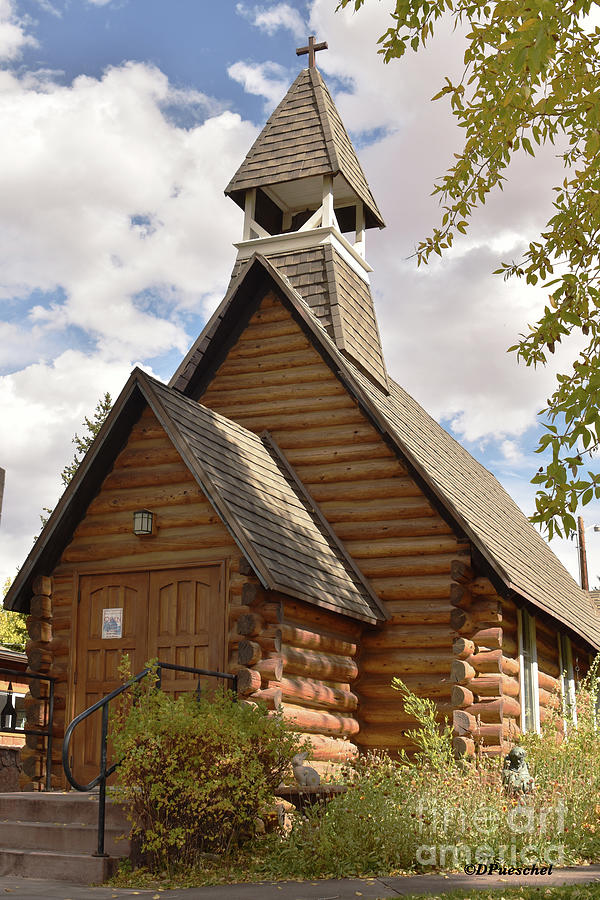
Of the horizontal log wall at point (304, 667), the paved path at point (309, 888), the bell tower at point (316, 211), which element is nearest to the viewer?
the paved path at point (309, 888)

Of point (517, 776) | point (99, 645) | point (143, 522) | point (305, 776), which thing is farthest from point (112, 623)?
point (517, 776)

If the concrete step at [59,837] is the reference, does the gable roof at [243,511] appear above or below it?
above

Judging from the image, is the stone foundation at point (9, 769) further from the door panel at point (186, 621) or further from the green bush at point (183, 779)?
the green bush at point (183, 779)

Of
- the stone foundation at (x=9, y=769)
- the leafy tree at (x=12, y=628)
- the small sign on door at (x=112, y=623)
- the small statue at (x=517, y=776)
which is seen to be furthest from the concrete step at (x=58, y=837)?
the leafy tree at (x=12, y=628)

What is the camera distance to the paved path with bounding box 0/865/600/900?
755cm

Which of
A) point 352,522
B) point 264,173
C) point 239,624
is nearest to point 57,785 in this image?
point 239,624

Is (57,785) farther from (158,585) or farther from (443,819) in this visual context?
(443,819)

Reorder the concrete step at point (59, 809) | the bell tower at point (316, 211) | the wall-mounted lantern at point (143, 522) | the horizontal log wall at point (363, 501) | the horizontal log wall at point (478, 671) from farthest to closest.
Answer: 1. the bell tower at point (316, 211)
2. the horizontal log wall at point (363, 501)
3. the horizontal log wall at point (478, 671)
4. the wall-mounted lantern at point (143, 522)
5. the concrete step at point (59, 809)

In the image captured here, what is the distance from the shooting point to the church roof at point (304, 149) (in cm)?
1789

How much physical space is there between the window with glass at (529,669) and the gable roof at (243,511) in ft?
10.5

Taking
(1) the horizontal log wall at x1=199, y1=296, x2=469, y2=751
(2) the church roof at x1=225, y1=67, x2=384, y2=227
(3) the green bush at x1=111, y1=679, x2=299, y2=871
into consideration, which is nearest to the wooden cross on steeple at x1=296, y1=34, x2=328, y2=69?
(2) the church roof at x1=225, y1=67, x2=384, y2=227

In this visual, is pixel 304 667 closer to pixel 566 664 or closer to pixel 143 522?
pixel 143 522

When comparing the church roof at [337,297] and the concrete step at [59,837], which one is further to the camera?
the church roof at [337,297]

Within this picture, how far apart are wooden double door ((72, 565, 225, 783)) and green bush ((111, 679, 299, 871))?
8.09 feet
